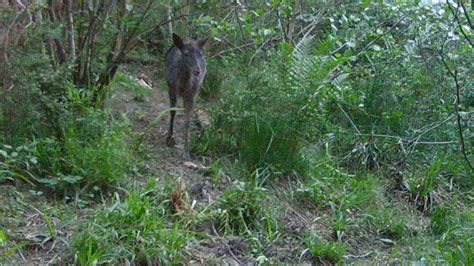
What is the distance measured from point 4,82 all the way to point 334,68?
366 cm

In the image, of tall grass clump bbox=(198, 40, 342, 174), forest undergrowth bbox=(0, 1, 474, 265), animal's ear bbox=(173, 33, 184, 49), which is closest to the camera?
forest undergrowth bbox=(0, 1, 474, 265)

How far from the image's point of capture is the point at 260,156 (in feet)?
24.9

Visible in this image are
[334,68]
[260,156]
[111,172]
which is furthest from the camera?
[334,68]

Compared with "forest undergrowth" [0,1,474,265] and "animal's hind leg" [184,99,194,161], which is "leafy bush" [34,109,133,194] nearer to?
"forest undergrowth" [0,1,474,265]

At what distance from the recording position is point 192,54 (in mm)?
7945

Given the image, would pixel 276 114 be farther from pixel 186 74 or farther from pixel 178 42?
pixel 178 42

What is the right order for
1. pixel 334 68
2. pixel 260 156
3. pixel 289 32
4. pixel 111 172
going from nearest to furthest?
pixel 111 172 < pixel 260 156 < pixel 334 68 < pixel 289 32

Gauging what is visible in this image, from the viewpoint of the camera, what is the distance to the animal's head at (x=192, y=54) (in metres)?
7.88

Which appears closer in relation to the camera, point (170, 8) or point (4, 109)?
point (4, 109)

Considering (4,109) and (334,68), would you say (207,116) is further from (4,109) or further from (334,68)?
(4,109)

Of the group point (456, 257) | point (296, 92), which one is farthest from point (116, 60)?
point (456, 257)

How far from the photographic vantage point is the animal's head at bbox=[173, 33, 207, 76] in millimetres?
7883

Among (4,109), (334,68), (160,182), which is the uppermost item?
(334,68)

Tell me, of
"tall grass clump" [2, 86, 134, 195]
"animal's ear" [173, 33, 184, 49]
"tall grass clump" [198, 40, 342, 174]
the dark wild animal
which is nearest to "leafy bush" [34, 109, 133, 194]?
"tall grass clump" [2, 86, 134, 195]
